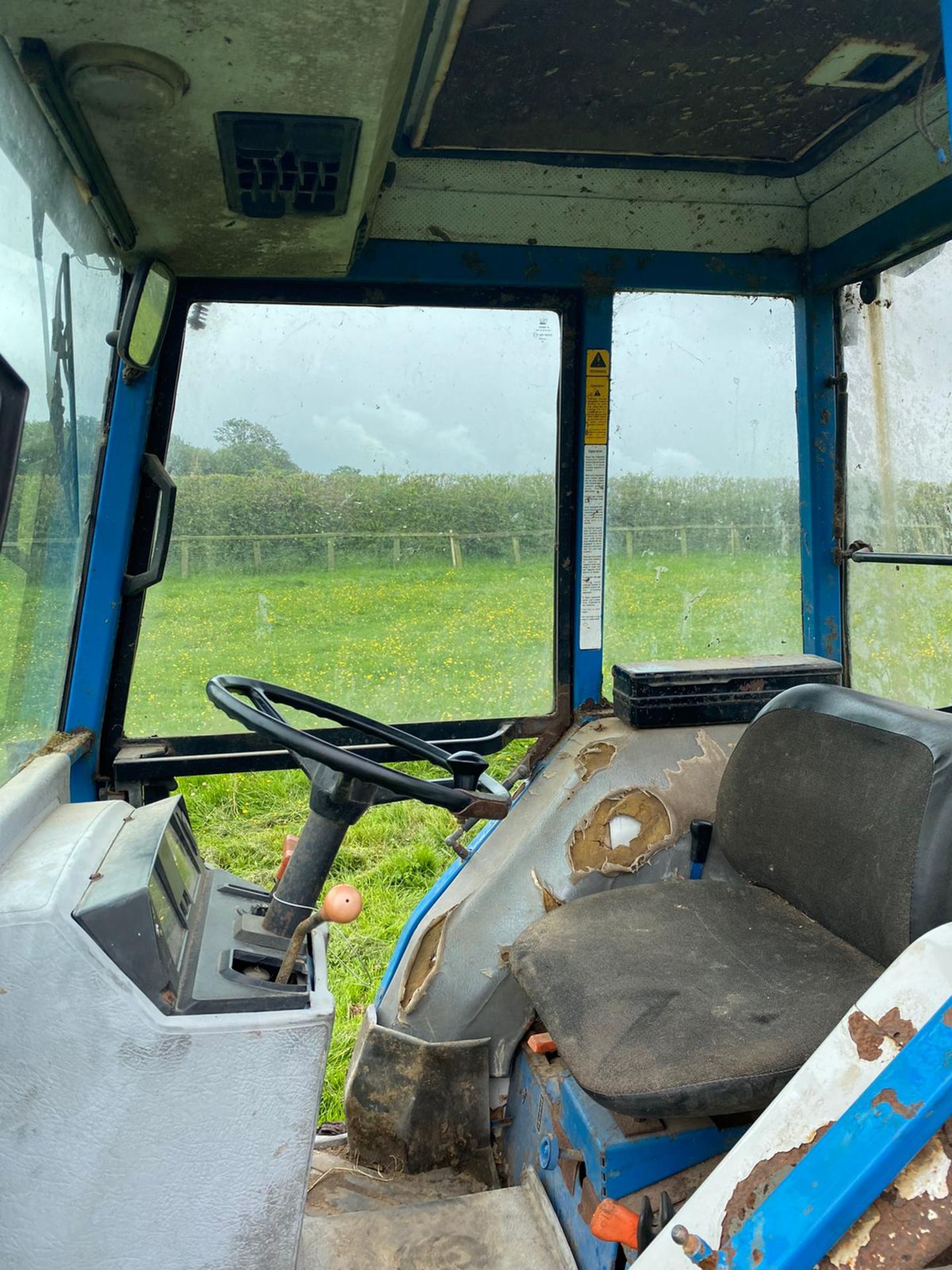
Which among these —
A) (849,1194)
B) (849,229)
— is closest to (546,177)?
(849,229)

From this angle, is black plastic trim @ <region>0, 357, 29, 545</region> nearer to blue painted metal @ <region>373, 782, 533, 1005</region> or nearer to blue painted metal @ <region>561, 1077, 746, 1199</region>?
blue painted metal @ <region>561, 1077, 746, 1199</region>

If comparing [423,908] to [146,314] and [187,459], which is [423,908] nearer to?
[187,459]

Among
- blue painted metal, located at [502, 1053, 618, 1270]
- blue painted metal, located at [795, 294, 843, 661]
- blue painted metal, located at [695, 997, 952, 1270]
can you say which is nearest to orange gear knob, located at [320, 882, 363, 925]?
blue painted metal, located at [695, 997, 952, 1270]

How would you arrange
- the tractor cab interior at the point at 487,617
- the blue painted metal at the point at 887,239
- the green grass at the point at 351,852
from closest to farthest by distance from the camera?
1. the tractor cab interior at the point at 487,617
2. the blue painted metal at the point at 887,239
3. the green grass at the point at 351,852

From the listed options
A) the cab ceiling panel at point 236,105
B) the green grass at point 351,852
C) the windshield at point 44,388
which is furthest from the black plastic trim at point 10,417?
the green grass at point 351,852

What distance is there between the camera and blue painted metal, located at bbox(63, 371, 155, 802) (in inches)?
71.9

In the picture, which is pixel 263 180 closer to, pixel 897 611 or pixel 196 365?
pixel 196 365

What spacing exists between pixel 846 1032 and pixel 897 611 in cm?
138

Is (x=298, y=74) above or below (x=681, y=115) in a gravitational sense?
below

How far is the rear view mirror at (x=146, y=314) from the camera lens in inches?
65.3

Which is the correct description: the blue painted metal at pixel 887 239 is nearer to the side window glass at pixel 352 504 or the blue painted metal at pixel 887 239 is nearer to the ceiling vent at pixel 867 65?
the ceiling vent at pixel 867 65

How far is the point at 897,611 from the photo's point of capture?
84.3 inches

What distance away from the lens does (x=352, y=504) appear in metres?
1.99

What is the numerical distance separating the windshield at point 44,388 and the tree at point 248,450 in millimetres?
232
